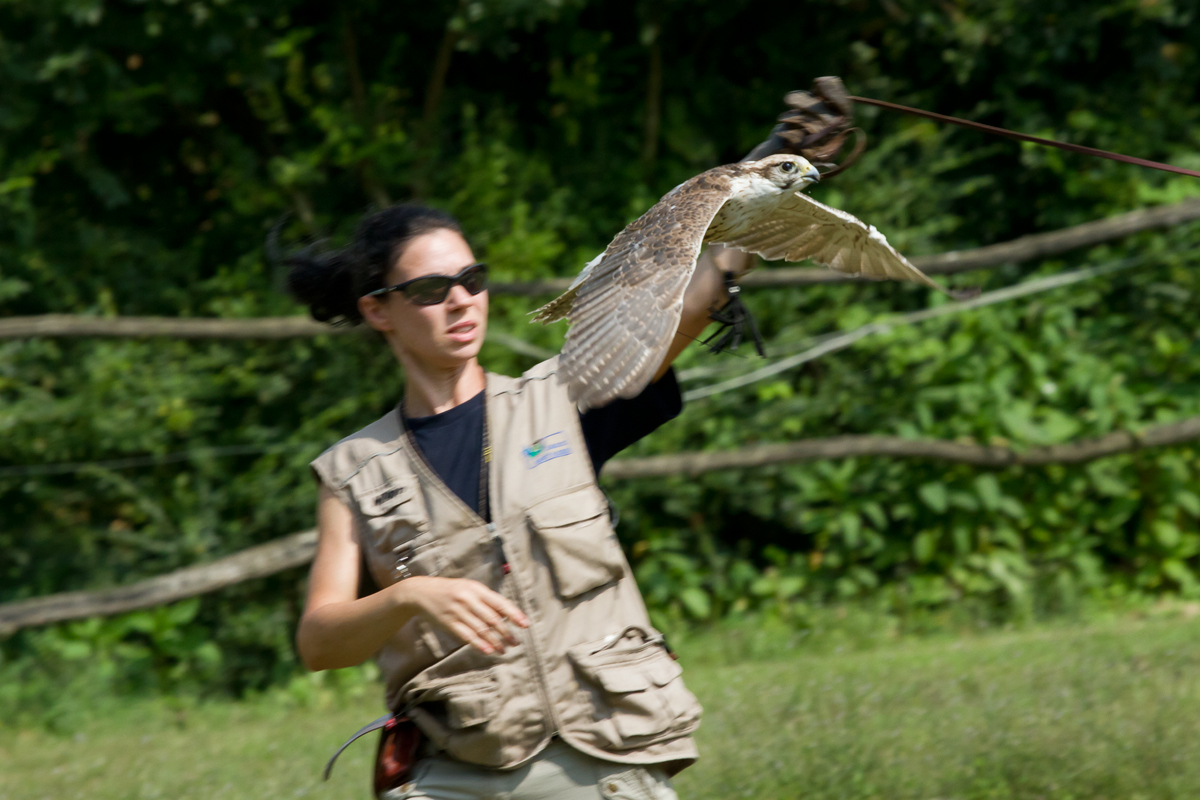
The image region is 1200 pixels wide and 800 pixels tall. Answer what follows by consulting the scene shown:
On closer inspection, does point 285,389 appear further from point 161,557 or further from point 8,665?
point 8,665

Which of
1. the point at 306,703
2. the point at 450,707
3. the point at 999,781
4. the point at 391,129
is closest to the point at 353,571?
the point at 450,707

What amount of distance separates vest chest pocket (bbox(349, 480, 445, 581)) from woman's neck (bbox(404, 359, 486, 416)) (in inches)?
7.0

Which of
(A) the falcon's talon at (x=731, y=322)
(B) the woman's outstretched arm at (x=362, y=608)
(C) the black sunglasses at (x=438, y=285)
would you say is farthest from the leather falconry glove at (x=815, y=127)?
(B) the woman's outstretched arm at (x=362, y=608)

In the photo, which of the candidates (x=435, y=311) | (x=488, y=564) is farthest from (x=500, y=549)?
(x=435, y=311)

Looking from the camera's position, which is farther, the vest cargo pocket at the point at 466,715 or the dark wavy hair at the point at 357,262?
the dark wavy hair at the point at 357,262

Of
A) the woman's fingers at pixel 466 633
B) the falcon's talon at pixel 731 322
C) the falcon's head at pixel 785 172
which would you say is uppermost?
the falcon's head at pixel 785 172

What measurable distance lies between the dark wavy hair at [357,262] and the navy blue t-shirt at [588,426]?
276 millimetres

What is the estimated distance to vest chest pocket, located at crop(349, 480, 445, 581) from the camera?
1.89 m

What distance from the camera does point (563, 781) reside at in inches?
72.9

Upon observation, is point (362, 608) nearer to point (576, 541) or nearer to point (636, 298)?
point (576, 541)

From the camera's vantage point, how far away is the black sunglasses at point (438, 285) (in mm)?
1979

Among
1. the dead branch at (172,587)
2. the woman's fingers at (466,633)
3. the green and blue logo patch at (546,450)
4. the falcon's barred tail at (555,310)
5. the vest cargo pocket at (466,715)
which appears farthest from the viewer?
the dead branch at (172,587)

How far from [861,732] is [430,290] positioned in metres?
2.46

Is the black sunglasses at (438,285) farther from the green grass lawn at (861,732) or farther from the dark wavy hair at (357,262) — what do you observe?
the green grass lawn at (861,732)
